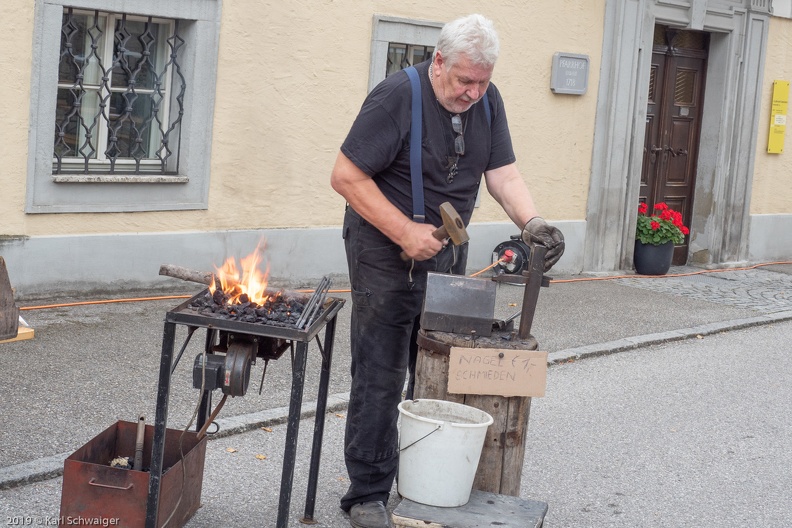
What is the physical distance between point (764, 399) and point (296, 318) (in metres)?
4.25

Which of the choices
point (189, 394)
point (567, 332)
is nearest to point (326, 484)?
point (189, 394)

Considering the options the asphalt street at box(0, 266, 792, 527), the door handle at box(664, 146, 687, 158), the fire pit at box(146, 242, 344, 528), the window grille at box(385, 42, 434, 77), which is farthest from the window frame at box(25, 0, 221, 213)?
the door handle at box(664, 146, 687, 158)

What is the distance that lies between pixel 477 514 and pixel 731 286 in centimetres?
863

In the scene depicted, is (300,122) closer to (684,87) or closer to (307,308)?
(307,308)

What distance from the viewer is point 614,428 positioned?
6230mm

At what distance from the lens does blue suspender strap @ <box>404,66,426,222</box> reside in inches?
165

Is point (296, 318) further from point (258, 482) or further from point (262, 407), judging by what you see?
point (262, 407)

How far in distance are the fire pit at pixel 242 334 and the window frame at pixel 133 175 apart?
13.5 ft

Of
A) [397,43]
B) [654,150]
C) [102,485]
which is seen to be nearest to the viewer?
[102,485]

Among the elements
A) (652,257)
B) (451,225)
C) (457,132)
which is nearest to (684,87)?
(652,257)

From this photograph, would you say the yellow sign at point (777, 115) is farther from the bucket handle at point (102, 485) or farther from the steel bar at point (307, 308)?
the bucket handle at point (102, 485)

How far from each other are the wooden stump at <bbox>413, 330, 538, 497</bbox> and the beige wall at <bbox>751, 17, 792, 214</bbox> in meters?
10.2

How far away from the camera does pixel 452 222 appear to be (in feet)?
13.0

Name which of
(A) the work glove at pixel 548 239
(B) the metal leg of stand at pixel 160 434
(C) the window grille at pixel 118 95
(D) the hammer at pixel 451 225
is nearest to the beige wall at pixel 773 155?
(C) the window grille at pixel 118 95
